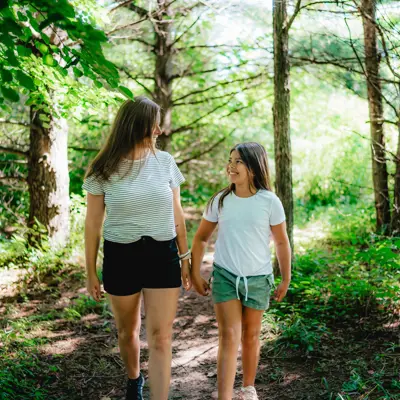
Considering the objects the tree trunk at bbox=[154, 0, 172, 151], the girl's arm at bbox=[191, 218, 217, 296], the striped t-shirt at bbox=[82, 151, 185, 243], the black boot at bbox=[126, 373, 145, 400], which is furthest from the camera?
the tree trunk at bbox=[154, 0, 172, 151]

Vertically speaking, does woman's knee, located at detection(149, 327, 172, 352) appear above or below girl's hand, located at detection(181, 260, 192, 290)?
below

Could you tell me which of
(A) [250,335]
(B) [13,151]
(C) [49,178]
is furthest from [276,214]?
(B) [13,151]

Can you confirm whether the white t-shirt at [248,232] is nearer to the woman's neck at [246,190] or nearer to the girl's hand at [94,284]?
the woman's neck at [246,190]

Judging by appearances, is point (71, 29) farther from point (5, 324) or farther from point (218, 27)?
point (218, 27)

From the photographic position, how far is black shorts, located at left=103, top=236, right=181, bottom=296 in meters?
2.82

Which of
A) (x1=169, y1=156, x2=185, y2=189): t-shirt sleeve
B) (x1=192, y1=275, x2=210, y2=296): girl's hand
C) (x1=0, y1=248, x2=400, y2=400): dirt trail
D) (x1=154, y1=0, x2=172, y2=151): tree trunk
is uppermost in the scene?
(x1=154, y1=0, x2=172, y2=151): tree trunk

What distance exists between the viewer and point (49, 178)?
6.52 m

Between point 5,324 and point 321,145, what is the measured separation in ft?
32.4

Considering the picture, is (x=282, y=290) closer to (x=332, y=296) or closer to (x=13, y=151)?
(x=332, y=296)

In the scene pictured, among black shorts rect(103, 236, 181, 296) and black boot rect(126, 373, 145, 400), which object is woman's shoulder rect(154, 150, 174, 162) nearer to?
black shorts rect(103, 236, 181, 296)

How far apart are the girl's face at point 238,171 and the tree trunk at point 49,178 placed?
3995 mm

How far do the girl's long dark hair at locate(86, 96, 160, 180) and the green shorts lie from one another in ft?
3.10

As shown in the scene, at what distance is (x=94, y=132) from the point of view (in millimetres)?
10508

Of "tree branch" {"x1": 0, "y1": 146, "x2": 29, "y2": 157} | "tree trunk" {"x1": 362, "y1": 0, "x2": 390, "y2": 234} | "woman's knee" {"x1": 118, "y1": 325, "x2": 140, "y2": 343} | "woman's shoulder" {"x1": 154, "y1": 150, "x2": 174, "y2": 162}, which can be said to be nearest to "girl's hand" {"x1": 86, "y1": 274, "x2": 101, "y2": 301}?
"woman's knee" {"x1": 118, "y1": 325, "x2": 140, "y2": 343}
